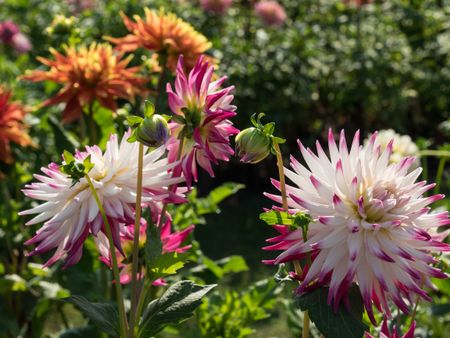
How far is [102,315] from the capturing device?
1.08 meters

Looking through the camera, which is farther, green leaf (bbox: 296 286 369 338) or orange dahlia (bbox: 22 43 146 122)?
orange dahlia (bbox: 22 43 146 122)

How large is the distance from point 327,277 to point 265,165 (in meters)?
2.94

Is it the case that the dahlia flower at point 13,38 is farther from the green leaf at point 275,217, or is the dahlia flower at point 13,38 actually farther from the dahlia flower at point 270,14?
the green leaf at point 275,217

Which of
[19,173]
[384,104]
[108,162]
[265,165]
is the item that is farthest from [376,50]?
[108,162]

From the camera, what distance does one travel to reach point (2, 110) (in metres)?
1.84

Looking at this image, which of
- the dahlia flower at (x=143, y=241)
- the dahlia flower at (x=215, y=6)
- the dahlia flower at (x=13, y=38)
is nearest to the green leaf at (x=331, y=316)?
the dahlia flower at (x=143, y=241)

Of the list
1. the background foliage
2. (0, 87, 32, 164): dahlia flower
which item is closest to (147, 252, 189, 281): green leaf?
(0, 87, 32, 164): dahlia flower

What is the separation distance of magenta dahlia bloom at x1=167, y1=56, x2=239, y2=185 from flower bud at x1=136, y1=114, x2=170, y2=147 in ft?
0.26

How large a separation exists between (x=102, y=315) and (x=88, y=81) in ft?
2.29

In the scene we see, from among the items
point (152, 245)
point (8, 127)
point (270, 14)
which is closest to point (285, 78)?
point (270, 14)

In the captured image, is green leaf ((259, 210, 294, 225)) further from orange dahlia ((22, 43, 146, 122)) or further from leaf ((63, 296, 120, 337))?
orange dahlia ((22, 43, 146, 122))

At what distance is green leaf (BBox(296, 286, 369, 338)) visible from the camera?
90cm

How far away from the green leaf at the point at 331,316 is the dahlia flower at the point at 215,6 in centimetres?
297

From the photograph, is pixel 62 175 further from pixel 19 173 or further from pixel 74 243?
pixel 19 173
